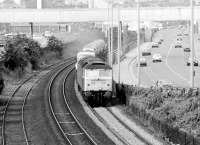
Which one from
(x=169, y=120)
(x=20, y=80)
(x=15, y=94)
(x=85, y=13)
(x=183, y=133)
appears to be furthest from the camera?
(x=85, y=13)

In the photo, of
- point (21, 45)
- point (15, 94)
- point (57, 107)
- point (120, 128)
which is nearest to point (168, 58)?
point (21, 45)

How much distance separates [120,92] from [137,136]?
1510cm

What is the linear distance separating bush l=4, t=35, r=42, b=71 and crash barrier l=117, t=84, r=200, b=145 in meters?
29.4

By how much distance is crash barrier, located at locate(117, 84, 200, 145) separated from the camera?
25234 mm

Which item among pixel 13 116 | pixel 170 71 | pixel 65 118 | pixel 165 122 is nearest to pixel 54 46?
pixel 170 71

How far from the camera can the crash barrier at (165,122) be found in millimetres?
25234

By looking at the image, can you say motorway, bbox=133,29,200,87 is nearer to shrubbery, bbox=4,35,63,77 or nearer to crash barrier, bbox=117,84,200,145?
shrubbery, bbox=4,35,63,77

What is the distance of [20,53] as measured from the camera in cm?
7038

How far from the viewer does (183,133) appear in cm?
2541

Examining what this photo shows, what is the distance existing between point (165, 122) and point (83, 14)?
6469 cm

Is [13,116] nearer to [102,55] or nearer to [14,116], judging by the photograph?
[14,116]

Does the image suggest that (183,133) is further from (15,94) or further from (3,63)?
(3,63)

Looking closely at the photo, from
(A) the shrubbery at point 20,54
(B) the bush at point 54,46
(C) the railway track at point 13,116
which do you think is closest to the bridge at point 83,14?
(A) the shrubbery at point 20,54

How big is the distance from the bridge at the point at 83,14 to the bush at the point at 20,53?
28.0 ft
